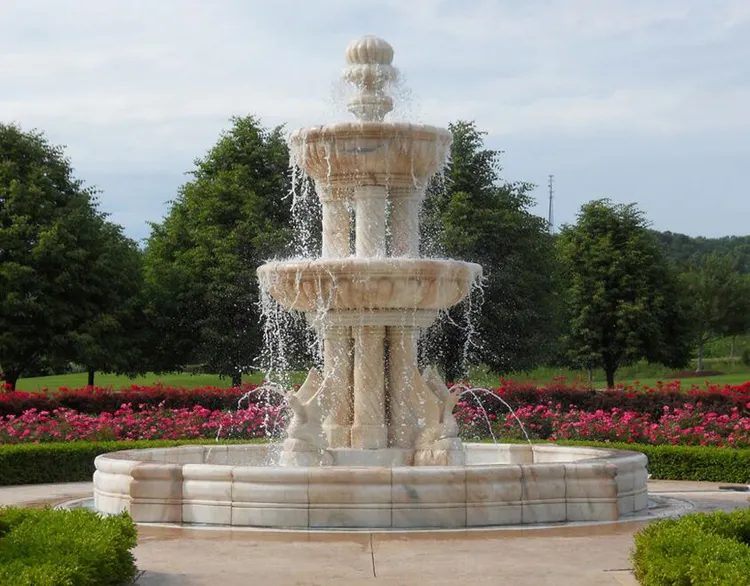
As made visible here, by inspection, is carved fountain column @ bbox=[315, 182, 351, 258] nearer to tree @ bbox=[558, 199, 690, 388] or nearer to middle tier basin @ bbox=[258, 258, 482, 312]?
middle tier basin @ bbox=[258, 258, 482, 312]

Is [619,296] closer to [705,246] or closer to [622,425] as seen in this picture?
[622,425]

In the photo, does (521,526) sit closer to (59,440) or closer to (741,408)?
(59,440)

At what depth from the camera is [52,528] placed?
27.7 ft

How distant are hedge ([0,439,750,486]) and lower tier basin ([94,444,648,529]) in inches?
185

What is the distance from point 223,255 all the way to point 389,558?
27.5m

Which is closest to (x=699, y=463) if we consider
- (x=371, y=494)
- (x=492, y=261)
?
(x=371, y=494)

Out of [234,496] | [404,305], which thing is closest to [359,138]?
[404,305]

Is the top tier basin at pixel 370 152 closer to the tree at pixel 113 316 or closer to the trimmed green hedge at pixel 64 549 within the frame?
the trimmed green hedge at pixel 64 549

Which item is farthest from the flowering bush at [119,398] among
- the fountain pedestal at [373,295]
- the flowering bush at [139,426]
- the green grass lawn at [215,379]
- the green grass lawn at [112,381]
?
the green grass lawn at [112,381]

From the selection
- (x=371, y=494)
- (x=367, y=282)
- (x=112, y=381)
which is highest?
(x=367, y=282)

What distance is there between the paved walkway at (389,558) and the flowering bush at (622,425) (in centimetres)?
743

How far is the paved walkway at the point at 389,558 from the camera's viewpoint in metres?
8.51

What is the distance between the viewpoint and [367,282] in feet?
43.6

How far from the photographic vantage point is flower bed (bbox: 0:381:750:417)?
2119 cm
